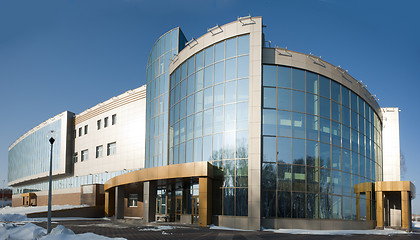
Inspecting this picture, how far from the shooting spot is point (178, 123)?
3647 centimetres

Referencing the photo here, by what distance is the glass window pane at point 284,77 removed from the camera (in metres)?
31.4

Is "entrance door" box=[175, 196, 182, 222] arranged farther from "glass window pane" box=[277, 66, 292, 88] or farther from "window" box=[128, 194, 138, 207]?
"window" box=[128, 194, 138, 207]

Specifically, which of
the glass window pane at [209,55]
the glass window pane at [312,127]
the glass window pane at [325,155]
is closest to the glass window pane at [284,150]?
the glass window pane at [312,127]

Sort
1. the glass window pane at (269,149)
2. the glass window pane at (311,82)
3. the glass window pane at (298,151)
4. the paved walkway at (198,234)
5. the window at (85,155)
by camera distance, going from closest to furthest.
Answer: the paved walkway at (198,234), the glass window pane at (269,149), the glass window pane at (298,151), the glass window pane at (311,82), the window at (85,155)

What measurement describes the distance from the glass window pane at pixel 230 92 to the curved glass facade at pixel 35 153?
4686 cm

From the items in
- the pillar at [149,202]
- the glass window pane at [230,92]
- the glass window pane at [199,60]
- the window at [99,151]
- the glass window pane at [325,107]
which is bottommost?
the pillar at [149,202]

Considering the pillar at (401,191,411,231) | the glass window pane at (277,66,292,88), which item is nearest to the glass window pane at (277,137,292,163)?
the glass window pane at (277,66,292,88)

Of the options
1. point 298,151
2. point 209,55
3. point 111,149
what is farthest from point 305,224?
point 111,149

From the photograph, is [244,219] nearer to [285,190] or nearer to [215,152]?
[285,190]

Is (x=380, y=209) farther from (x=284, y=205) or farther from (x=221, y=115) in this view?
(x=221, y=115)

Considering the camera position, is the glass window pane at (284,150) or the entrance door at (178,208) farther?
the entrance door at (178,208)

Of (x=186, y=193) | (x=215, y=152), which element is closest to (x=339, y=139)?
(x=215, y=152)

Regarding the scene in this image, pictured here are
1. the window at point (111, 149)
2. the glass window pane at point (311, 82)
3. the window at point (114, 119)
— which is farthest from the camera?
the window at point (114, 119)

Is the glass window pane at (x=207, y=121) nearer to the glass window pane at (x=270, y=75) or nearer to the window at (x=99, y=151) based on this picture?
the glass window pane at (x=270, y=75)
